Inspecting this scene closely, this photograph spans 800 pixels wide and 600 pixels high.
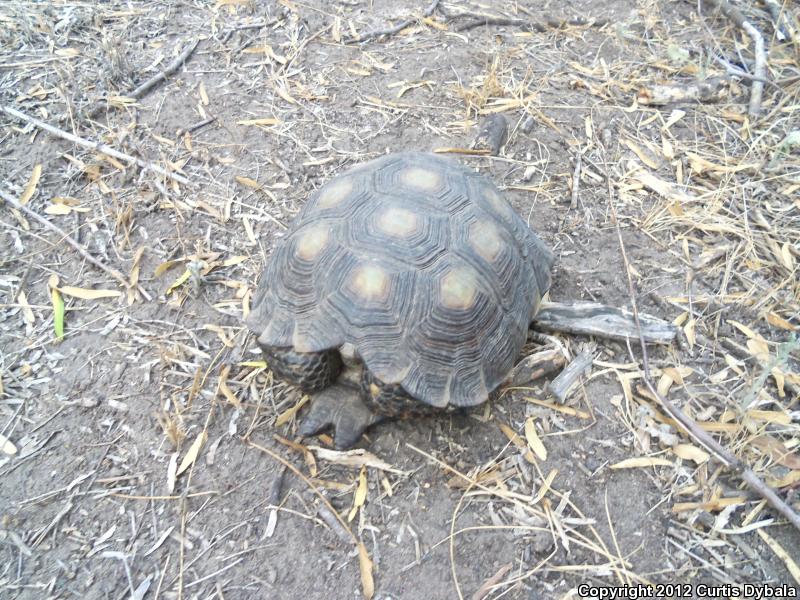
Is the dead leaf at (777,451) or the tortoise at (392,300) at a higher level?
the tortoise at (392,300)

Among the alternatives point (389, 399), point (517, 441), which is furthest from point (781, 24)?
point (389, 399)

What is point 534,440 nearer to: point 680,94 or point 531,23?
point 680,94

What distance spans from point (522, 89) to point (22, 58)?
3.31 m

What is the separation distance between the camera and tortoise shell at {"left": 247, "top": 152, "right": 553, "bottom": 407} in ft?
6.58

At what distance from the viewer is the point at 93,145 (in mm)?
3328

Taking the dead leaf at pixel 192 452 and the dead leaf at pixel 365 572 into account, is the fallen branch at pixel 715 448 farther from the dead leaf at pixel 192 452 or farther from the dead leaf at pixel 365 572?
the dead leaf at pixel 192 452

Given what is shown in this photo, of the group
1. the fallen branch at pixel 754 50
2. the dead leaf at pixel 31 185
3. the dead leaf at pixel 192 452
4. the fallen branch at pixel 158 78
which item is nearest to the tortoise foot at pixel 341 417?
the dead leaf at pixel 192 452

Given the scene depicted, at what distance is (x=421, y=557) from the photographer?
200 cm

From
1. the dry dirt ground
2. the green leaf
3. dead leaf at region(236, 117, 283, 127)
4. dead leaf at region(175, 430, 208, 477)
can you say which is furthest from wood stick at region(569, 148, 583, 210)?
the green leaf

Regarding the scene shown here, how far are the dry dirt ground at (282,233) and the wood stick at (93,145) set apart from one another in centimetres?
4

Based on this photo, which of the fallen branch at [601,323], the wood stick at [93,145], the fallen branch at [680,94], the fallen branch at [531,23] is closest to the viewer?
the fallen branch at [601,323]

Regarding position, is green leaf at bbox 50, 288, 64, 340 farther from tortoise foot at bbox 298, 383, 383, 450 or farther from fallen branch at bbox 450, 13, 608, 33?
fallen branch at bbox 450, 13, 608, 33

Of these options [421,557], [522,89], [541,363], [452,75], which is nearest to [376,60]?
[452,75]

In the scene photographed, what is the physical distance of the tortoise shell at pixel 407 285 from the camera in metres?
2.01
